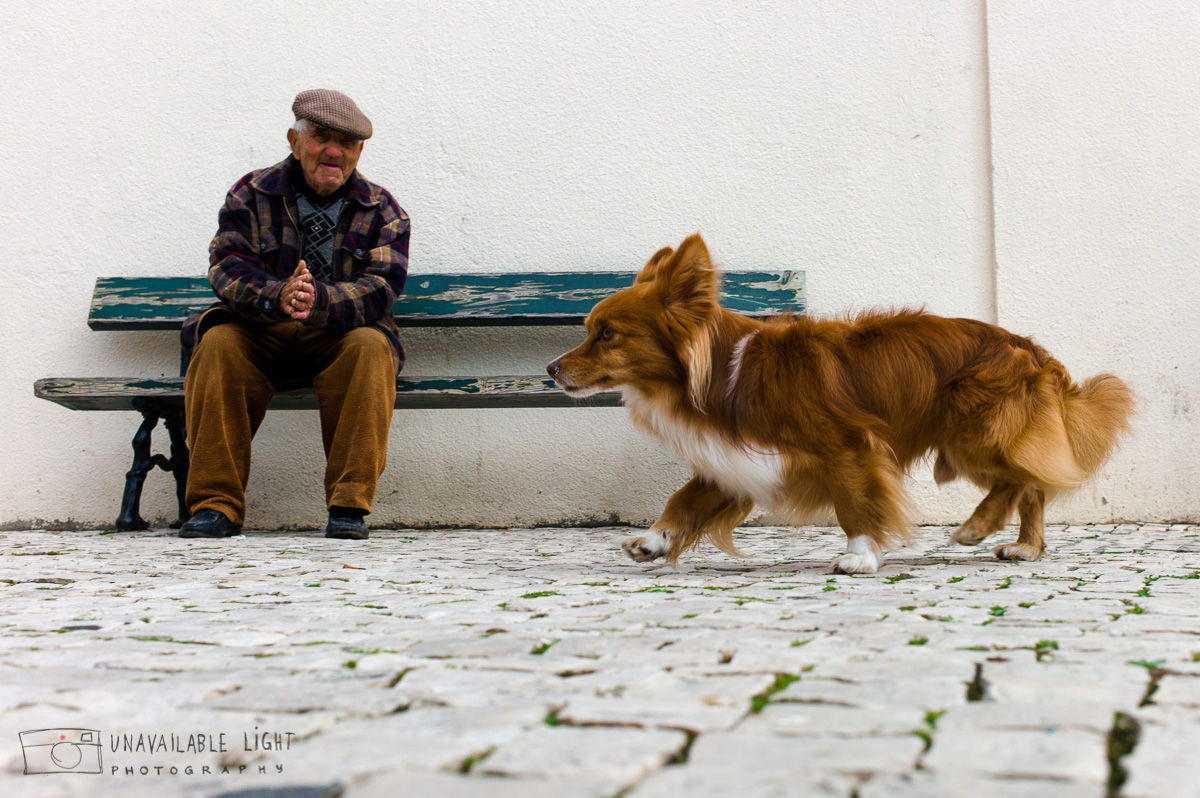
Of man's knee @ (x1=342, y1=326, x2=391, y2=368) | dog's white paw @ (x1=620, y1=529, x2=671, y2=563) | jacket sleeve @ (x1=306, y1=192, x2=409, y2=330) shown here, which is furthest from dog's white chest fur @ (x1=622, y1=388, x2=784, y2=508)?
jacket sleeve @ (x1=306, y1=192, x2=409, y2=330)

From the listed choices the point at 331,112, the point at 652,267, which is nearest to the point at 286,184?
the point at 331,112

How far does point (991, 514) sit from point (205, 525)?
322 cm

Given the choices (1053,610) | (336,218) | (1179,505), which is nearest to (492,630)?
(1053,610)

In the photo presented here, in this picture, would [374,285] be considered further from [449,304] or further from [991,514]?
[991,514]

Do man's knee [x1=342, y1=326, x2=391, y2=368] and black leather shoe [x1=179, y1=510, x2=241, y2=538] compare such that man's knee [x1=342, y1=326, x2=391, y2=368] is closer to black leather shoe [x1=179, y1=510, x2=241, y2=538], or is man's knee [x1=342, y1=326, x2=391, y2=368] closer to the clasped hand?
the clasped hand

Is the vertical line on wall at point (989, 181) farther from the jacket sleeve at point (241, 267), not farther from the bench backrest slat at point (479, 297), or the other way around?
the jacket sleeve at point (241, 267)

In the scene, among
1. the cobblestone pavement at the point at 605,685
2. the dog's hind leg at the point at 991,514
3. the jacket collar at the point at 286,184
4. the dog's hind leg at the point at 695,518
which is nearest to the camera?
the cobblestone pavement at the point at 605,685

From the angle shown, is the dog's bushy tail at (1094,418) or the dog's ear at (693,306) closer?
the dog's ear at (693,306)

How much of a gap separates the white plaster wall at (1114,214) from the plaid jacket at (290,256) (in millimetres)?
3162

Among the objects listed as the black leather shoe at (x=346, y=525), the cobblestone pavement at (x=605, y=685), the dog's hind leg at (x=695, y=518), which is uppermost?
the cobblestone pavement at (x=605, y=685)

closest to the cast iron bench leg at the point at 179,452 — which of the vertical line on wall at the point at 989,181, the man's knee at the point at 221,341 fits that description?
the man's knee at the point at 221,341

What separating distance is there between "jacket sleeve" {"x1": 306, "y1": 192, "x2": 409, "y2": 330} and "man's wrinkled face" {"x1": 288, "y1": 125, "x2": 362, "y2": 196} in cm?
26

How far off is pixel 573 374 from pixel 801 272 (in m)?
2.18

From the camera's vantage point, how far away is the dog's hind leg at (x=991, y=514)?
342cm
